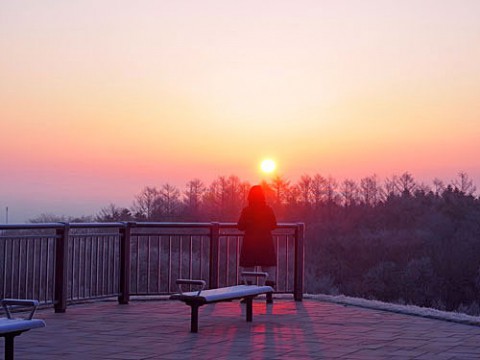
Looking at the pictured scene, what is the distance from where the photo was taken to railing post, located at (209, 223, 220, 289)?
15320 mm

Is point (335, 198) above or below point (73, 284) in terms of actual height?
above

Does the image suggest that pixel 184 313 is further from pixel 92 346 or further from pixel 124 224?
pixel 92 346

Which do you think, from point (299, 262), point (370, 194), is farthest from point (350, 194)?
point (299, 262)

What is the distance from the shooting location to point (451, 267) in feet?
151

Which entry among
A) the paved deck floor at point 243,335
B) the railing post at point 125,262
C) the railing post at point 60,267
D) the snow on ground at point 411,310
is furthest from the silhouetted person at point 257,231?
the railing post at point 60,267

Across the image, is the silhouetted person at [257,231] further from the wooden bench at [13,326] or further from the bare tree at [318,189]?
the bare tree at [318,189]

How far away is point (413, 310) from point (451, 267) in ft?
110

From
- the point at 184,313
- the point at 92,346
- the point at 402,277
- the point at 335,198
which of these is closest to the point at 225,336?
the point at 92,346

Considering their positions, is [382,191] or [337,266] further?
[382,191]

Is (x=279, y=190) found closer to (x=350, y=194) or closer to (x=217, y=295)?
(x=350, y=194)

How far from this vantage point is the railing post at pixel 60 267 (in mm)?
13430

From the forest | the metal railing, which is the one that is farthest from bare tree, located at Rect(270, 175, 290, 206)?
the metal railing

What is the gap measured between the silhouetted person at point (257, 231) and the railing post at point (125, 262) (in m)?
1.86

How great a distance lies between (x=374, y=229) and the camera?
186 ft
